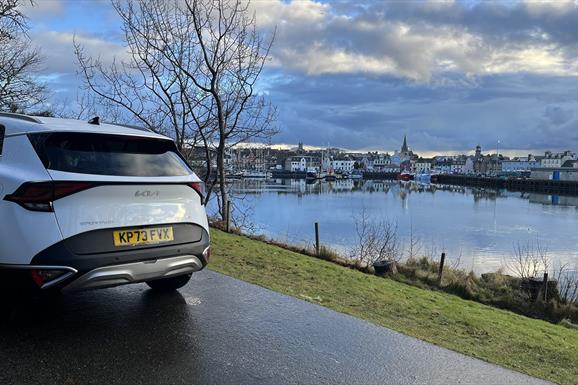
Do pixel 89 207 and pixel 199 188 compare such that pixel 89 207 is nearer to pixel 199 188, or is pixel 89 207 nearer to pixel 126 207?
pixel 126 207

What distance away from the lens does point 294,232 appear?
2503cm

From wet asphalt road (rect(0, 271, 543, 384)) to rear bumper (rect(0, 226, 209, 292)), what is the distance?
0.54 m

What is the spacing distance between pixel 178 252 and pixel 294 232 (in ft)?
67.0

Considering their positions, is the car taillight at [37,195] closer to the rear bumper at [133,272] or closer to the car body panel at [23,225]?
the car body panel at [23,225]

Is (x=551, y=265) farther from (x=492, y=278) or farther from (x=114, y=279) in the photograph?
(x=114, y=279)

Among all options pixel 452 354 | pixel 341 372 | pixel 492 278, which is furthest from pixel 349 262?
pixel 341 372

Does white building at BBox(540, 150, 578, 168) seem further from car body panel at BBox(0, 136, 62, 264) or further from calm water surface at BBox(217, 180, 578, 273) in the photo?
car body panel at BBox(0, 136, 62, 264)

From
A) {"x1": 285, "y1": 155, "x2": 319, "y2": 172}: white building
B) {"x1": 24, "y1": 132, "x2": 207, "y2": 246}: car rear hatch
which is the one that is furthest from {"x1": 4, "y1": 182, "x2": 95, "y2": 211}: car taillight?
{"x1": 285, "y1": 155, "x2": 319, "y2": 172}: white building

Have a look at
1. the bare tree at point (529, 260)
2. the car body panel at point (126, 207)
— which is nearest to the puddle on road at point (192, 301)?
the car body panel at point (126, 207)

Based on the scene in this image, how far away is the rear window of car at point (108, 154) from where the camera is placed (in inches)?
160

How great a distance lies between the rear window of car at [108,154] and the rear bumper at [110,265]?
67cm

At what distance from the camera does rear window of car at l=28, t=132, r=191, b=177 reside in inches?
160

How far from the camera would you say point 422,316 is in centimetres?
719

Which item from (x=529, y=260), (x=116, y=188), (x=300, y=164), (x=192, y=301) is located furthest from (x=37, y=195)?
(x=300, y=164)
